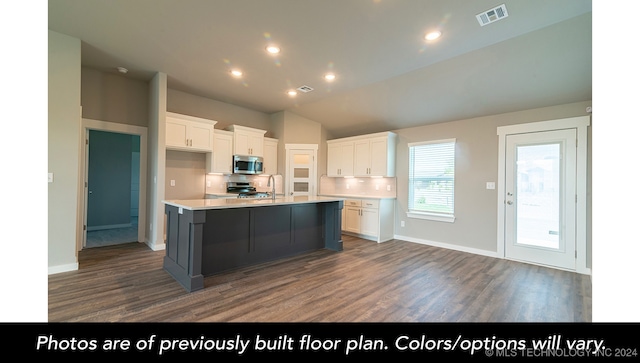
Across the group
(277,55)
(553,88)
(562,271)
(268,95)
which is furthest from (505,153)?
(268,95)

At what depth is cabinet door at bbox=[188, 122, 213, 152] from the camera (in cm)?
476

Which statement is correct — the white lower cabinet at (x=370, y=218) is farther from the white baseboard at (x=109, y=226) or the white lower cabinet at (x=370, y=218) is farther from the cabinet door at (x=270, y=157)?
the white baseboard at (x=109, y=226)

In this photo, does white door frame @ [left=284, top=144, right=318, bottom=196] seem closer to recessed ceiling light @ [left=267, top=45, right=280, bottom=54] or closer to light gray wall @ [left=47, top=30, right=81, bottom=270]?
recessed ceiling light @ [left=267, top=45, right=280, bottom=54]

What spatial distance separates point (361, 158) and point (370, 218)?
4.81 feet

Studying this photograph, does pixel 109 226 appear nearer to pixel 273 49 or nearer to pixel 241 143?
pixel 241 143

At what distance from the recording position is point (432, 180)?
5.14 meters

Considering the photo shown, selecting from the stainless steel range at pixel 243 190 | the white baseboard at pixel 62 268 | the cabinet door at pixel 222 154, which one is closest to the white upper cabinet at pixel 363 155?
the stainless steel range at pixel 243 190

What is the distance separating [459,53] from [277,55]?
2.50 metres

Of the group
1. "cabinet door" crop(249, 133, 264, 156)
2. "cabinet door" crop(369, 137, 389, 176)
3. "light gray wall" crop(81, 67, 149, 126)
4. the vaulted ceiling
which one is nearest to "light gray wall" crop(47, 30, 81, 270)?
the vaulted ceiling

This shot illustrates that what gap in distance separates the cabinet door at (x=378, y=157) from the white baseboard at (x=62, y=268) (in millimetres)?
5240

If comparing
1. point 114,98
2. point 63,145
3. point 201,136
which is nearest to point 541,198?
point 201,136

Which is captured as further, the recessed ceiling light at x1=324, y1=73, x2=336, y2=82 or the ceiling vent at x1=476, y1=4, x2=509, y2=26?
the recessed ceiling light at x1=324, y1=73, x2=336, y2=82

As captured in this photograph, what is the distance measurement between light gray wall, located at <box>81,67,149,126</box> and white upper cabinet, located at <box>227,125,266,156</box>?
162 centimetres

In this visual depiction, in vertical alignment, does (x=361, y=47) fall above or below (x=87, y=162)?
above
